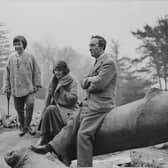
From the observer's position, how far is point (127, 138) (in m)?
3.73

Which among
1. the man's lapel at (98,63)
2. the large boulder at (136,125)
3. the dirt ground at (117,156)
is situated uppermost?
the man's lapel at (98,63)

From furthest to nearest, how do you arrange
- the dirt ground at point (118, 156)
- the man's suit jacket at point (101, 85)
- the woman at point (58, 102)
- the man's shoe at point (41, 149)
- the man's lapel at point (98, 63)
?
the dirt ground at point (118, 156)
the woman at point (58, 102)
the man's shoe at point (41, 149)
the man's lapel at point (98, 63)
the man's suit jacket at point (101, 85)

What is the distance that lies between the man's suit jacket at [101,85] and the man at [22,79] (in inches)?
96.3

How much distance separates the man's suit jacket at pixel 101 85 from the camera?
155 inches

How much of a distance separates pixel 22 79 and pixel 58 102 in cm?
150

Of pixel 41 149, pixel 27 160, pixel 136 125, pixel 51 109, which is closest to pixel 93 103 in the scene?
pixel 136 125

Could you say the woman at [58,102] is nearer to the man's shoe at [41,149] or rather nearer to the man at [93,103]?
the man's shoe at [41,149]

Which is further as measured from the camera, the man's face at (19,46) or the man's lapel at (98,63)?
the man's face at (19,46)

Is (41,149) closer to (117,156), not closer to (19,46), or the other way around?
(19,46)

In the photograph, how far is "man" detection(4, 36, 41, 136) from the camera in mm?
6273

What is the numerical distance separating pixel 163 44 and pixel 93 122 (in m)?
16.0

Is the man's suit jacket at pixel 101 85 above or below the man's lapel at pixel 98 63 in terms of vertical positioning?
below

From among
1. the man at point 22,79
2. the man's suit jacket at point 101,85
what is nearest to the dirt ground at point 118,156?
the man at point 22,79

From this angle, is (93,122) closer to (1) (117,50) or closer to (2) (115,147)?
(2) (115,147)
